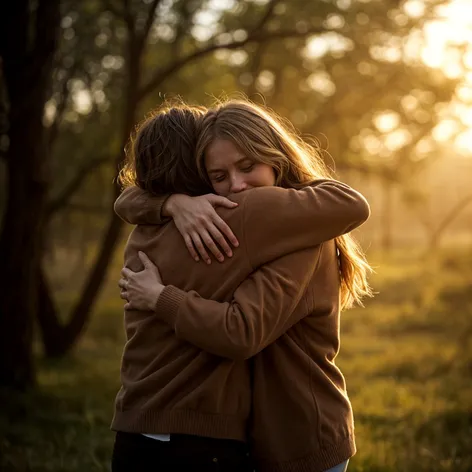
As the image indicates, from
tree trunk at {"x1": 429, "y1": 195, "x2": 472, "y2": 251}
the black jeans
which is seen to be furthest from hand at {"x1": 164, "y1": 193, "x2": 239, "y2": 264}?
tree trunk at {"x1": 429, "y1": 195, "x2": 472, "y2": 251}

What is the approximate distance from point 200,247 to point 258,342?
1.00 ft

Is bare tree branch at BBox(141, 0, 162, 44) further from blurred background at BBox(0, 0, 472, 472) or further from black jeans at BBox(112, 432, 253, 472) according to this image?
black jeans at BBox(112, 432, 253, 472)

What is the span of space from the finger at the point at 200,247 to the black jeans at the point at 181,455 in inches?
19.3

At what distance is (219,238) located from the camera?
218 centimetres

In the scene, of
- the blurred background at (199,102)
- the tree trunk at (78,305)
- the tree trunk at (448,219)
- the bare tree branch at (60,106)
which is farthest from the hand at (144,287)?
the tree trunk at (448,219)

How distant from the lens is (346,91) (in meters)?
12.7

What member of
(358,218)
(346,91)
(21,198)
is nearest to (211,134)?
(358,218)

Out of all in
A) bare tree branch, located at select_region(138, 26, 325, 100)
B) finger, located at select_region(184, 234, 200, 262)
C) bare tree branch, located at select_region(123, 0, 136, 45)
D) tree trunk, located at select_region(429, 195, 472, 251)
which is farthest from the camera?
tree trunk, located at select_region(429, 195, 472, 251)

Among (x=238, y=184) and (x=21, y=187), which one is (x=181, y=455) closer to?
(x=238, y=184)

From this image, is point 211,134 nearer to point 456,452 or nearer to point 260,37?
point 456,452

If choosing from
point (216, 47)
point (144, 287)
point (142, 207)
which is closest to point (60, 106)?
point (216, 47)

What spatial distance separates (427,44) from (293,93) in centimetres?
495

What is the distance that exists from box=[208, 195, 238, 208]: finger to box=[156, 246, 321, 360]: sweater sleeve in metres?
0.21

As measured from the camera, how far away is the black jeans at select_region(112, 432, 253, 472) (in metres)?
2.13
